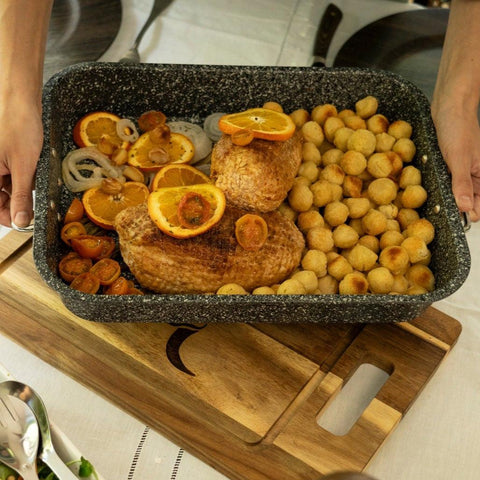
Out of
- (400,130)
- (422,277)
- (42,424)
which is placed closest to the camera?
(42,424)

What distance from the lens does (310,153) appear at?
69.2 inches

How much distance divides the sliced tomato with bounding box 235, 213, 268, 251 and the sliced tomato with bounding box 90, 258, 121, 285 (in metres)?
0.30

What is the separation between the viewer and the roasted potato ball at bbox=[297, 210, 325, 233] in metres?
→ 1.64

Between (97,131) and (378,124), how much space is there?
790 millimetres

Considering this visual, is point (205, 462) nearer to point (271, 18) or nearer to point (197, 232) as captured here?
point (197, 232)

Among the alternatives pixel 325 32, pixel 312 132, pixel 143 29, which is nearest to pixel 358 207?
pixel 312 132

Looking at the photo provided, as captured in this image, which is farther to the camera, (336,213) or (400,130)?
(400,130)

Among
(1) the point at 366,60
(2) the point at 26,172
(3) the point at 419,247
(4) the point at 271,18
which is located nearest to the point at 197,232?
(2) the point at 26,172

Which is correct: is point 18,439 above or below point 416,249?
below

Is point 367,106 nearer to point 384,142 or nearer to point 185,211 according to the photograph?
point 384,142

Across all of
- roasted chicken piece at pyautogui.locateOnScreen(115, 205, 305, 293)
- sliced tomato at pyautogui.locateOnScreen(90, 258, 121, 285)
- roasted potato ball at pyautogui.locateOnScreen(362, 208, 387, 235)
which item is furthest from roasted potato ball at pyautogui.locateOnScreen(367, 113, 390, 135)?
sliced tomato at pyautogui.locateOnScreen(90, 258, 121, 285)

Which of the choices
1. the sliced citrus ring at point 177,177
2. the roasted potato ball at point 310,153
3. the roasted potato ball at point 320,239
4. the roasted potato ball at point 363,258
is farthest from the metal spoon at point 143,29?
the roasted potato ball at point 363,258

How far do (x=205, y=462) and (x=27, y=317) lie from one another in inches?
22.0

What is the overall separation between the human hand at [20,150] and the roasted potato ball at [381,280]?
2.69ft
